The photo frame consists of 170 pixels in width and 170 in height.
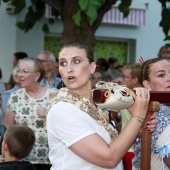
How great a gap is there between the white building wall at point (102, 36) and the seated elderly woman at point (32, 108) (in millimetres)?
5159

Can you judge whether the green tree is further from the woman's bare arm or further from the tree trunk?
the woman's bare arm

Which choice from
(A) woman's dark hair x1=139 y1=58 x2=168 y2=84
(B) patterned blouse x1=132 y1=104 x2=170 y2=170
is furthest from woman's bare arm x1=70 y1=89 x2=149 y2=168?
(A) woman's dark hair x1=139 y1=58 x2=168 y2=84

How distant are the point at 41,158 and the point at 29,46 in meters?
6.50

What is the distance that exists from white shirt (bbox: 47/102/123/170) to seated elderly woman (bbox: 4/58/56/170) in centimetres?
243

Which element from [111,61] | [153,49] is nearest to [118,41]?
[153,49]

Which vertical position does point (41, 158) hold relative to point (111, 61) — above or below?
below

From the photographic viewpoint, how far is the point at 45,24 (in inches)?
426

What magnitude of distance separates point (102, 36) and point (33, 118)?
7.28 metres

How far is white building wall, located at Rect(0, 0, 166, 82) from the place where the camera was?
34.3 ft

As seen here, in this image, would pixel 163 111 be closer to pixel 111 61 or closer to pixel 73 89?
pixel 73 89

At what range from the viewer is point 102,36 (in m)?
12.1

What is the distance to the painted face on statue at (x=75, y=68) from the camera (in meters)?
2.61

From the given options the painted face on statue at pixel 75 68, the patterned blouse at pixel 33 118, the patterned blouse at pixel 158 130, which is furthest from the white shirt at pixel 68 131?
the patterned blouse at pixel 33 118

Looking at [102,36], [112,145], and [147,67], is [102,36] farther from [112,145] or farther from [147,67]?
[112,145]
